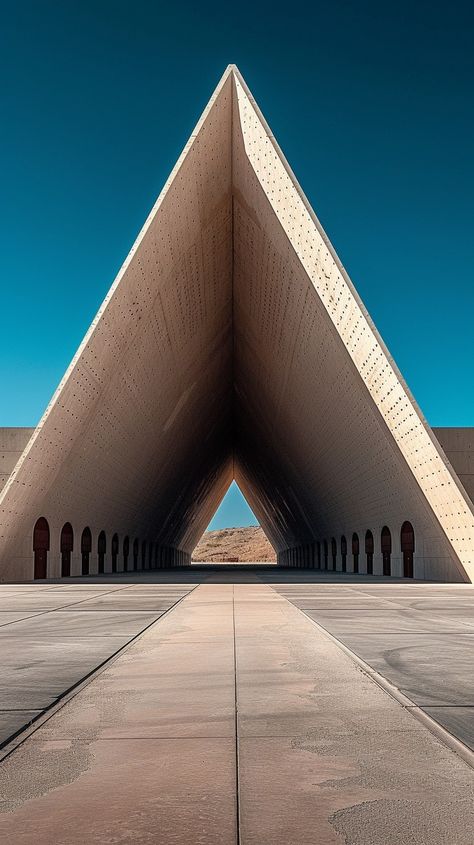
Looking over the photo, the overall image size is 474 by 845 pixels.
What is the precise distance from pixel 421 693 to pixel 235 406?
131 feet

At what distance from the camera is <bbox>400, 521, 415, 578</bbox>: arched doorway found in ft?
80.7

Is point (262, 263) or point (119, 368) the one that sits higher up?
point (262, 263)

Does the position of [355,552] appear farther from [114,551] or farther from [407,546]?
[114,551]

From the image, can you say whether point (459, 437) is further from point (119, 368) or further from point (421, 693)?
point (421, 693)

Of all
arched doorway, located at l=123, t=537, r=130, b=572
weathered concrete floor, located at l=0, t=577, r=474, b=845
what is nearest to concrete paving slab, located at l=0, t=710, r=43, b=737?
weathered concrete floor, located at l=0, t=577, r=474, b=845

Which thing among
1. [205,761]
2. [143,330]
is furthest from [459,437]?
[205,761]

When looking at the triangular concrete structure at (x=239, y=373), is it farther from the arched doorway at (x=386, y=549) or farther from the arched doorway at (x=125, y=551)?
the arched doorway at (x=125, y=551)

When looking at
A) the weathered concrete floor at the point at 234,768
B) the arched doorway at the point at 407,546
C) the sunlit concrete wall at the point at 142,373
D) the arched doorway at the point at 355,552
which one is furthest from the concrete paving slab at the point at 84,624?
the arched doorway at the point at 355,552

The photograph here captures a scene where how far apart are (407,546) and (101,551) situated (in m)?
13.8

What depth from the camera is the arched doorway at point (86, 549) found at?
29.6 meters

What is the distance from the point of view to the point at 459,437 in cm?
2472

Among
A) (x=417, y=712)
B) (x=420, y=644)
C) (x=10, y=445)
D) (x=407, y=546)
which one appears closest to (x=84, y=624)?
(x=420, y=644)

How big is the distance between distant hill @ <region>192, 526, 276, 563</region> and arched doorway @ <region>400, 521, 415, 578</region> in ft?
312

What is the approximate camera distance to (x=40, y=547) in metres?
24.3
